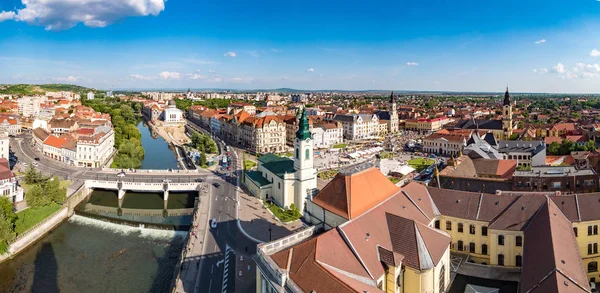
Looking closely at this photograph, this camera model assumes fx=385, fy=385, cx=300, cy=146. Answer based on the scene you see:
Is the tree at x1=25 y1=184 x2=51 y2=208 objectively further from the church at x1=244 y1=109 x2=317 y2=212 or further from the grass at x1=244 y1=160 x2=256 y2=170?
the grass at x1=244 y1=160 x2=256 y2=170

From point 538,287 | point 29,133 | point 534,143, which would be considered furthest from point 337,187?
point 29,133

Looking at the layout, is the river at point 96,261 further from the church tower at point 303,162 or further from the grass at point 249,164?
the grass at point 249,164

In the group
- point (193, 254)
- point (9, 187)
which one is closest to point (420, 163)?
point (193, 254)

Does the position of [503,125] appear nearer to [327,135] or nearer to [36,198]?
[327,135]

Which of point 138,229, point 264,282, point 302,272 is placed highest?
point 302,272

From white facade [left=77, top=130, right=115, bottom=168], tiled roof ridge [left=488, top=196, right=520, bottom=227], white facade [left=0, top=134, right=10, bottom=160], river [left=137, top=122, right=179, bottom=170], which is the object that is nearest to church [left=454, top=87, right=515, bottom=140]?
tiled roof ridge [left=488, top=196, right=520, bottom=227]

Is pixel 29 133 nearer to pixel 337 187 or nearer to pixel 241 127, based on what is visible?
pixel 241 127
